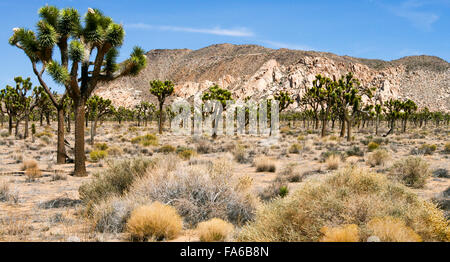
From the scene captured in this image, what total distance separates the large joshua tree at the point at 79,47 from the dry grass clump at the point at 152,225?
7913 mm

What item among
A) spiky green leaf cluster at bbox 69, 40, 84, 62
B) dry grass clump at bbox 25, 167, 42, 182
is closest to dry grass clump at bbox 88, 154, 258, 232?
dry grass clump at bbox 25, 167, 42, 182

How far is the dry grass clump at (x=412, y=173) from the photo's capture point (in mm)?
10234

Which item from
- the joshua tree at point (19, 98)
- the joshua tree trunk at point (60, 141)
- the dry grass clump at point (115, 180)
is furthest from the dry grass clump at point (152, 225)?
the joshua tree at point (19, 98)

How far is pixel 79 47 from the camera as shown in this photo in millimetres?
11641

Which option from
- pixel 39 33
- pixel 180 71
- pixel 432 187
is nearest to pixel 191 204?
pixel 432 187

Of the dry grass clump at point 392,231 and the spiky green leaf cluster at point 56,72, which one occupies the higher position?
the spiky green leaf cluster at point 56,72

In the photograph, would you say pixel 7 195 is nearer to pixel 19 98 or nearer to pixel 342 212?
pixel 342 212

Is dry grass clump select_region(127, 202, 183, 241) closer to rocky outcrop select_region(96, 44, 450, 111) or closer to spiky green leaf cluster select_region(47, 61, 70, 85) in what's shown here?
spiky green leaf cluster select_region(47, 61, 70, 85)

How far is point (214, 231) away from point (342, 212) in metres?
1.97

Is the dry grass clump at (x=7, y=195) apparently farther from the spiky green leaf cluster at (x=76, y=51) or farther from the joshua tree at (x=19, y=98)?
the joshua tree at (x=19, y=98)

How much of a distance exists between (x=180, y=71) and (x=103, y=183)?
16113 cm

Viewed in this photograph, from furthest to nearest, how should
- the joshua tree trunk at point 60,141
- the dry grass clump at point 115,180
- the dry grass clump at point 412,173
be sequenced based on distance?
the joshua tree trunk at point 60,141, the dry grass clump at point 412,173, the dry grass clump at point 115,180

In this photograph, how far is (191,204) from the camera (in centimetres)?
627

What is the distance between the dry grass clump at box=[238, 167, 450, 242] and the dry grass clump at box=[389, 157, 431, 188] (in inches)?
231
